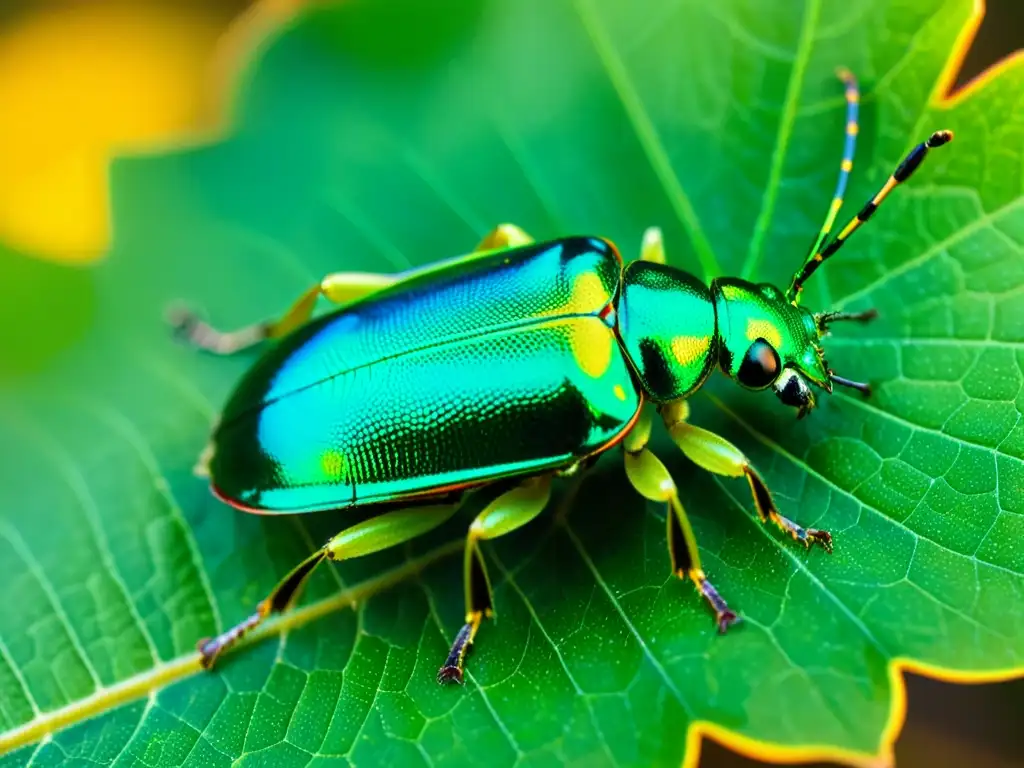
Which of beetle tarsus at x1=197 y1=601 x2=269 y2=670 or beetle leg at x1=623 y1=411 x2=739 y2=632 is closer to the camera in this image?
beetle leg at x1=623 y1=411 x2=739 y2=632

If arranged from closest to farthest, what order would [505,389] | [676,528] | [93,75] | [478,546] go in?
[676,528] < [505,389] < [478,546] < [93,75]

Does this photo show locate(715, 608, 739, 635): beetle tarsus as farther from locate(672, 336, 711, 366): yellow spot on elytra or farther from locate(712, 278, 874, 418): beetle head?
locate(672, 336, 711, 366): yellow spot on elytra

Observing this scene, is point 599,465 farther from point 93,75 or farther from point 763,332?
point 93,75

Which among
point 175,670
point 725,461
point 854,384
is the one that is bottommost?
point 175,670

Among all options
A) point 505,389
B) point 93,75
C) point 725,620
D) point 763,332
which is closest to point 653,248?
point 763,332

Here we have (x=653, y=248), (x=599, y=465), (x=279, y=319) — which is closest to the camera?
(x=599, y=465)

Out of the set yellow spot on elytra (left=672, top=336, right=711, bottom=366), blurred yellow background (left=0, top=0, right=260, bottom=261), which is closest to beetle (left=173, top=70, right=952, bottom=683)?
yellow spot on elytra (left=672, top=336, right=711, bottom=366)

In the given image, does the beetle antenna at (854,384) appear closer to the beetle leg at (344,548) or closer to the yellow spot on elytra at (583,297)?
the yellow spot on elytra at (583,297)
